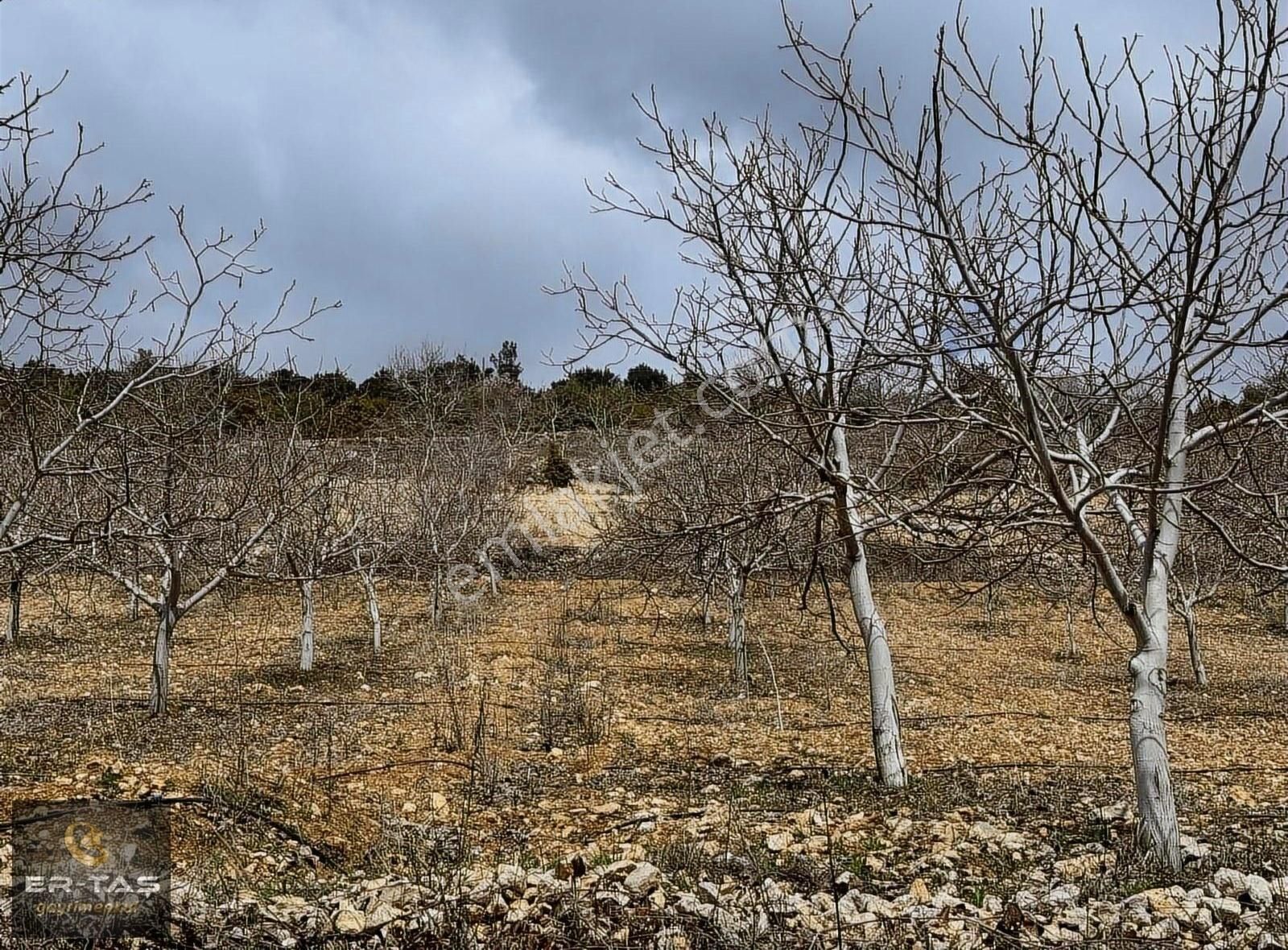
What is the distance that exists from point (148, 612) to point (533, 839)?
1238 cm

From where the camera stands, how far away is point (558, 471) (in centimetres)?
2702

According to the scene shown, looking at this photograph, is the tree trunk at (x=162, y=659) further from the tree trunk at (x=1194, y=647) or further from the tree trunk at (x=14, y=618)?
the tree trunk at (x=1194, y=647)

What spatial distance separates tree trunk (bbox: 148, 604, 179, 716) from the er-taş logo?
10.3 ft

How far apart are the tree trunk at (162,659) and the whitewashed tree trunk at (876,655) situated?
5.45m

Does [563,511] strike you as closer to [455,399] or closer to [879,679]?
[455,399]

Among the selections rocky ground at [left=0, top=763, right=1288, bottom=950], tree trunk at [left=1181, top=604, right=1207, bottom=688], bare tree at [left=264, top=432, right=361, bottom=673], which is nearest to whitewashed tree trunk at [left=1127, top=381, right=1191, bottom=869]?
rocky ground at [left=0, top=763, right=1288, bottom=950]

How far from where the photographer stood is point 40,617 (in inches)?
584

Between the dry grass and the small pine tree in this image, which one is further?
the small pine tree

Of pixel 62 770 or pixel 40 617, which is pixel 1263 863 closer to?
pixel 62 770

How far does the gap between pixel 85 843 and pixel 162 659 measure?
3.60 meters

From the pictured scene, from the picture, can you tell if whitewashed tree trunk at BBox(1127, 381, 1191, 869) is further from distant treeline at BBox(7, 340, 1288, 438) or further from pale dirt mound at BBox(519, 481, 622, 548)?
pale dirt mound at BBox(519, 481, 622, 548)

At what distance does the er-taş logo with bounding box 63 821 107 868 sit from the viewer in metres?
4.50

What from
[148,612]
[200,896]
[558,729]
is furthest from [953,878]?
[148,612]

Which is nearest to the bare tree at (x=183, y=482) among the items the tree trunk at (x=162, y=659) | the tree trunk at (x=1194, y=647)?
the tree trunk at (x=162, y=659)
